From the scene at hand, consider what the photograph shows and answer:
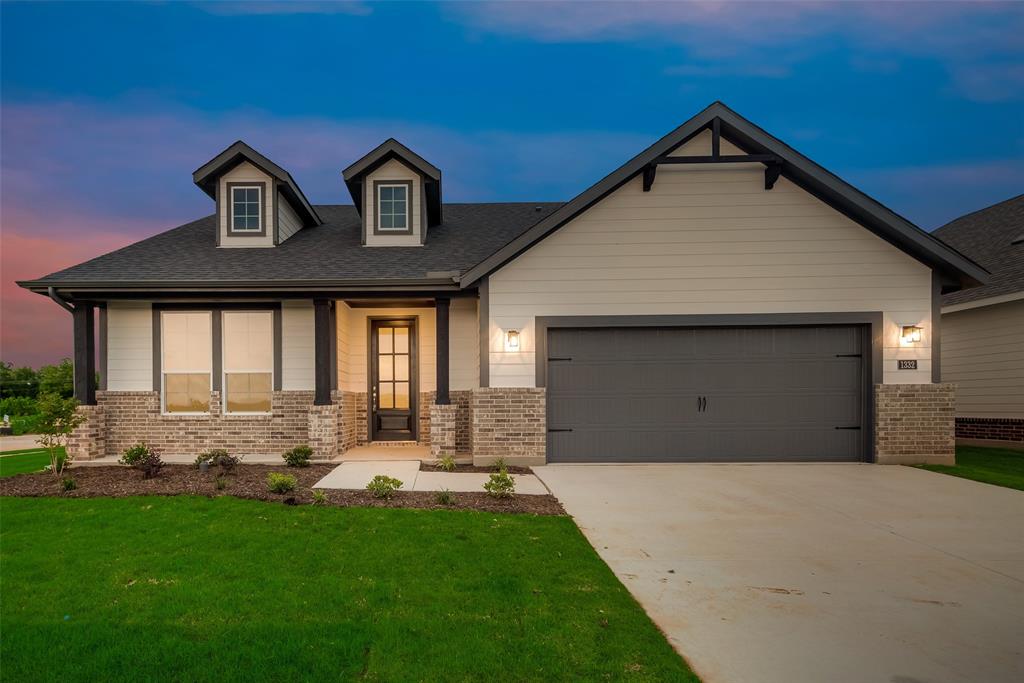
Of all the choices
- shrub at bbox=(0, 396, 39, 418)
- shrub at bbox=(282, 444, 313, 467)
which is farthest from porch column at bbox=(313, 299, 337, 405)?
shrub at bbox=(0, 396, 39, 418)

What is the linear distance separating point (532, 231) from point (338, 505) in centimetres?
529

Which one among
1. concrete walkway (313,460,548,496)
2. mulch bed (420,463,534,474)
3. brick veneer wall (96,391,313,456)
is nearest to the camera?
concrete walkway (313,460,548,496)

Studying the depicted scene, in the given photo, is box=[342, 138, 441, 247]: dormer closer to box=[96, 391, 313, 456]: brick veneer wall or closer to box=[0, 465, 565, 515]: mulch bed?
box=[96, 391, 313, 456]: brick veneer wall

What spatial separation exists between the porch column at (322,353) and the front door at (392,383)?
1.44m

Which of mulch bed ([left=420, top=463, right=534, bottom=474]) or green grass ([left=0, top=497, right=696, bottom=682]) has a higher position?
green grass ([left=0, top=497, right=696, bottom=682])

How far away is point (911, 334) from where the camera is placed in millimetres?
9086

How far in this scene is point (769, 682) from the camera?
2725 mm

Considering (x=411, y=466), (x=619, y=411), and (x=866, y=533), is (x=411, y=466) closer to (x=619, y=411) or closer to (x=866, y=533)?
(x=619, y=411)

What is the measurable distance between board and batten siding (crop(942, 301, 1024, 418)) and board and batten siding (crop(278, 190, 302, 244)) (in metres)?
16.1

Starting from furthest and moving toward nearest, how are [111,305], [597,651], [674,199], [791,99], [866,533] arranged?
[791,99]
[111,305]
[674,199]
[866,533]
[597,651]

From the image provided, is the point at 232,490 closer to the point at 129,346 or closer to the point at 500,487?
the point at 500,487

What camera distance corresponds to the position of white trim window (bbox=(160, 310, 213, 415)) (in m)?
10.0

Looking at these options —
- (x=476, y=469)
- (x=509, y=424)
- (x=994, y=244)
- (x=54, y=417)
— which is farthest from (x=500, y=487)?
(x=994, y=244)

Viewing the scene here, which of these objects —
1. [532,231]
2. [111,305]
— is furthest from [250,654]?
[111,305]
